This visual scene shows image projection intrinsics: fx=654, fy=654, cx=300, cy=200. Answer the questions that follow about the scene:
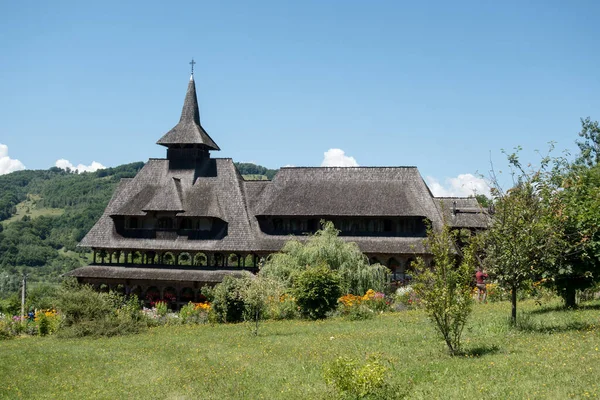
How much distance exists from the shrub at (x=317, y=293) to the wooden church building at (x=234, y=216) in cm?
1132

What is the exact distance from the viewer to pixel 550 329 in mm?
21109

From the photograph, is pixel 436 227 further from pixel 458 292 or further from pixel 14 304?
pixel 14 304

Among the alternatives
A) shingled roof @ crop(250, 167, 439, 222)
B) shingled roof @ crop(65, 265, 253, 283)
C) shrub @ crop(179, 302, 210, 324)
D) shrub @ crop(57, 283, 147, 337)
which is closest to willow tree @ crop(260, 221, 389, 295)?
shingled roof @ crop(65, 265, 253, 283)

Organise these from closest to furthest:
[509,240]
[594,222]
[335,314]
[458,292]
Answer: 1. [458,292]
2. [509,240]
3. [594,222]
4. [335,314]

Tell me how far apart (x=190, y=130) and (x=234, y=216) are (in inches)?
336

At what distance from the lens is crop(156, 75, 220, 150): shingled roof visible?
5028cm

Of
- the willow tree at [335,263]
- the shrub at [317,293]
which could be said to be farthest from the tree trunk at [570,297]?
the willow tree at [335,263]

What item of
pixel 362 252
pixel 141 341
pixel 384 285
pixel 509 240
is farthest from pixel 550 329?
pixel 362 252

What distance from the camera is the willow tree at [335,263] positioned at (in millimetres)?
38938

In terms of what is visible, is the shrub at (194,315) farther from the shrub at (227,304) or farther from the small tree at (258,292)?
the small tree at (258,292)

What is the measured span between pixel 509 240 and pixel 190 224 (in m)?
30.4

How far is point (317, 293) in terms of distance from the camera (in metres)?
32.6

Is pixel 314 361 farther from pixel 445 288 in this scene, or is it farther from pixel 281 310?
pixel 281 310

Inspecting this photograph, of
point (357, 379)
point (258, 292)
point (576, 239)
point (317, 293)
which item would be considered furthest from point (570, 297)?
point (357, 379)
